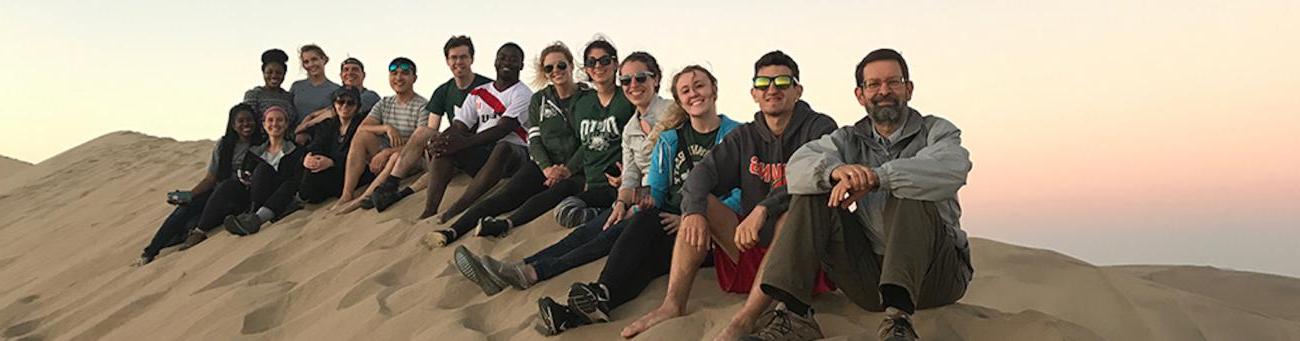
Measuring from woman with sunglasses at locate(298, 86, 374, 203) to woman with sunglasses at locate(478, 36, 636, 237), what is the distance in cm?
221

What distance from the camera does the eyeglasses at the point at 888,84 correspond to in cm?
332

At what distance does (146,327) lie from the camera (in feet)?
16.3

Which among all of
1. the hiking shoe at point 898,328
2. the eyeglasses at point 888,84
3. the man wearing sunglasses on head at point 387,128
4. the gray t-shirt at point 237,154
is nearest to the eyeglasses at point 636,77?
the eyeglasses at point 888,84

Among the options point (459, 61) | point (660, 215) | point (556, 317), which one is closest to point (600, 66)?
point (660, 215)

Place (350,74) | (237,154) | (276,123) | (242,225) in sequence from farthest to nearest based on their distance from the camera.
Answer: (350,74)
(237,154)
(276,123)
(242,225)

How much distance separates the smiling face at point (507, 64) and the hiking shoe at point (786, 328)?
3.37 metres

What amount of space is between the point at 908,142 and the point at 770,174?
2.00 feet

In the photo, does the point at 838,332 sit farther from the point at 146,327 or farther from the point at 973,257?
the point at 146,327

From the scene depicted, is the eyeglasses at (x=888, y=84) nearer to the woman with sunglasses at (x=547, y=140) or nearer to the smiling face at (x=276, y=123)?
the woman with sunglasses at (x=547, y=140)

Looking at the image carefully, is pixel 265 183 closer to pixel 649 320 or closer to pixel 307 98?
pixel 307 98

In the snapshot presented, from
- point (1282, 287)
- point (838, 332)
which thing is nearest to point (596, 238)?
point (838, 332)

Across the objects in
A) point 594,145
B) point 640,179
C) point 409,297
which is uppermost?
point 594,145

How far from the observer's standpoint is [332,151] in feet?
23.4

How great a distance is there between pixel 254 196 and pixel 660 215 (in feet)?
14.0
